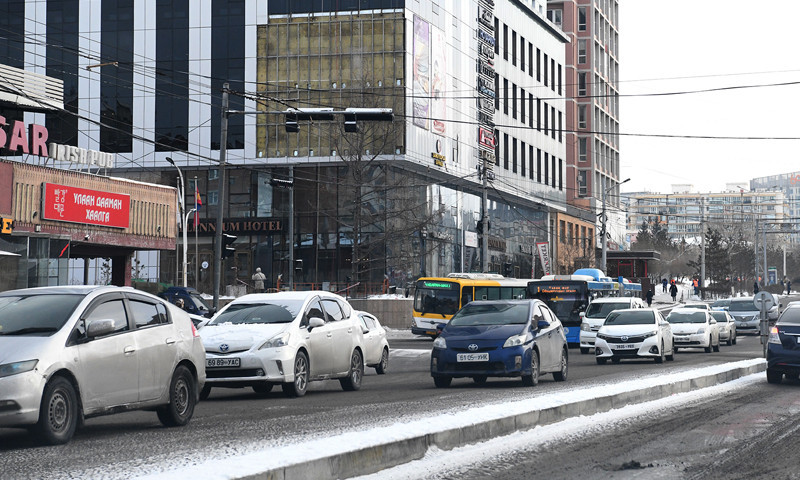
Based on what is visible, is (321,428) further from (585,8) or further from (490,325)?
(585,8)

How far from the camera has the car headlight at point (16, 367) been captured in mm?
9352

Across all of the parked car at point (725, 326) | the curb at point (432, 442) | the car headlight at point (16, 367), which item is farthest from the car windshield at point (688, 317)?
the car headlight at point (16, 367)

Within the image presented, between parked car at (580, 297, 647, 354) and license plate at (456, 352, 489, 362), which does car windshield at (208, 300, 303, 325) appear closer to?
license plate at (456, 352, 489, 362)

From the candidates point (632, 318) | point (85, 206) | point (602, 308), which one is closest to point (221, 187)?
point (85, 206)

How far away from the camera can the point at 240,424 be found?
12.0 m

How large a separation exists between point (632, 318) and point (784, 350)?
9077mm

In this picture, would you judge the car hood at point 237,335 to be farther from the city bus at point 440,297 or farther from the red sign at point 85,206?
the city bus at point 440,297

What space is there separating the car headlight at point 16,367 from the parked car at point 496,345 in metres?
9.42

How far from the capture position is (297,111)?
2633cm

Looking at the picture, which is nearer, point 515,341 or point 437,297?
point 515,341

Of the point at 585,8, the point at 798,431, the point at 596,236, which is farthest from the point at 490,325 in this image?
the point at 585,8

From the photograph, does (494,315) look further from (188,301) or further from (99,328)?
(188,301)

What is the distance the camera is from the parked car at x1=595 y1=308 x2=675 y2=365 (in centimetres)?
2662

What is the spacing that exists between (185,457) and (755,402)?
959cm
